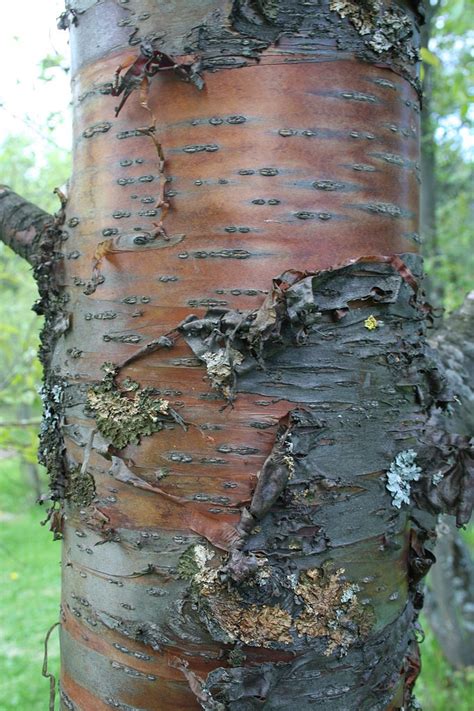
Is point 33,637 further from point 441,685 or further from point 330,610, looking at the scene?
point 330,610

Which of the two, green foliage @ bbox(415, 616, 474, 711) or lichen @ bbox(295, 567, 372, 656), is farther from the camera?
green foliage @ bbox(415, 616, 474, 711)

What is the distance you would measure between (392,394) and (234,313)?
0.30 metres

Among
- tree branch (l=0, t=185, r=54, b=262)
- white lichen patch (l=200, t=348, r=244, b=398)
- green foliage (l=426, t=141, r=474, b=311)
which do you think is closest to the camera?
white lichen patch (l=200, t=348, r=244, b=398)

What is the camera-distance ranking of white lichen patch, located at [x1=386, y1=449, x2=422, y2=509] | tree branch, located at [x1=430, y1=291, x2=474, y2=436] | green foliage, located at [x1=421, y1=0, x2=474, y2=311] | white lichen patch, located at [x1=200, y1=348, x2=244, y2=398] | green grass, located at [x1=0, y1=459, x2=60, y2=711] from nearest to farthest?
white lichen patch, located at [x1=200, y1=348, x2=244, y2=398]
white lichen patch, located at [x1=386, y1=449, x2=422, y2=509]
tree branch, located at [x1=430, y1=291, x2=474, y2=436]
green foliage, located at [x1=421, y1=0, x2=474, y2=311]
green grass, located at [x1=0, y1=459, x2=60, y2=711]

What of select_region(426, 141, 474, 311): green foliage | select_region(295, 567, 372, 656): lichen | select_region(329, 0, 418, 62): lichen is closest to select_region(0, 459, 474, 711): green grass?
select_region(295, 567, 372, 656): lichen

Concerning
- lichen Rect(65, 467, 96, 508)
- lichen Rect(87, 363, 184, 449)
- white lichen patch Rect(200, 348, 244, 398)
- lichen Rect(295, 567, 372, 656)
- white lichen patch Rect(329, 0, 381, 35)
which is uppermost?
white lichen patch Rect(329, 0, 381, 35)

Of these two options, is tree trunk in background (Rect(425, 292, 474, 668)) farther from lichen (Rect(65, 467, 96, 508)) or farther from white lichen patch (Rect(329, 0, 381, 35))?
white lichen patch (Rect(329, 0, 381, 35))

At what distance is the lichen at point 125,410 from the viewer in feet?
3.08

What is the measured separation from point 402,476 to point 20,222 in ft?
3.39

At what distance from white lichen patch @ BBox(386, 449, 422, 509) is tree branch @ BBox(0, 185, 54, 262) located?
906mm

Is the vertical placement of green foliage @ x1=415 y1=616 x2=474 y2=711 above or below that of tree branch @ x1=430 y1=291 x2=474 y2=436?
below

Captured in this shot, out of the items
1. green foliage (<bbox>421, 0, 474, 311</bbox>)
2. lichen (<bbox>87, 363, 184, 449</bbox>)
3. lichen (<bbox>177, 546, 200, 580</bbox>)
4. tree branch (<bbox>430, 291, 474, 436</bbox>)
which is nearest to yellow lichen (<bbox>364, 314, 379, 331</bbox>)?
lichen (<bbox>87, 363, 184, 449</bbox>)

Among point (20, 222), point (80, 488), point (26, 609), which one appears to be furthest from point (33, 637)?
point (80, 488)

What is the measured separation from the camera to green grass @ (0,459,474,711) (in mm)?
4621
